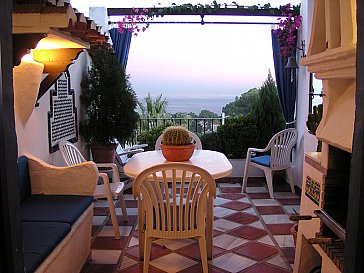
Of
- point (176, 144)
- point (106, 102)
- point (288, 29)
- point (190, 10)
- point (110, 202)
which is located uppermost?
point (190, 10)

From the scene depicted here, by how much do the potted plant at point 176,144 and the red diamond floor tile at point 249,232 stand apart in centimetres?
96

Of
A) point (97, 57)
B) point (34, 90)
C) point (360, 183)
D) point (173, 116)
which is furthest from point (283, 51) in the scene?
point (360, 183)

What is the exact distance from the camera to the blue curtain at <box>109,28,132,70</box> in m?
5.64

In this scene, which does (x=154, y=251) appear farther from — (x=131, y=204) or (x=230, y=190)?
(x=230, y=190)

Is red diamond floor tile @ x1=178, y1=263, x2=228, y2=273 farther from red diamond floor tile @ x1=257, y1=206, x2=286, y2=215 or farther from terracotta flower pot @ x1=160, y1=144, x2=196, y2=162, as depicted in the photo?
red diamond floor tile @ x1=257, y1=206, x2=286, y2=215

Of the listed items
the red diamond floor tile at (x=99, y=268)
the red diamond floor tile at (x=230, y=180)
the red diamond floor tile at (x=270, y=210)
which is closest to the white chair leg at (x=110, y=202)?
the red diamond floor tile at (x=99, y=268)

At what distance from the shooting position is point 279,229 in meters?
3.86

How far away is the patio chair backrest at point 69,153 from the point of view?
4.01 m

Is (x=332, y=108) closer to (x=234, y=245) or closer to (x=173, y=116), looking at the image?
(x=234, y=245)

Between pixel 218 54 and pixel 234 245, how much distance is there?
3126 millimetres

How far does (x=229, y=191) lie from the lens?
527 cm

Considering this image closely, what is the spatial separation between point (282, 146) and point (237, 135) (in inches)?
32.4

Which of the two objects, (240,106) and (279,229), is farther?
(240,106)

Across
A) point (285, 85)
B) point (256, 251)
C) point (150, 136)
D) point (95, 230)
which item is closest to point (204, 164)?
point (256, 251)
